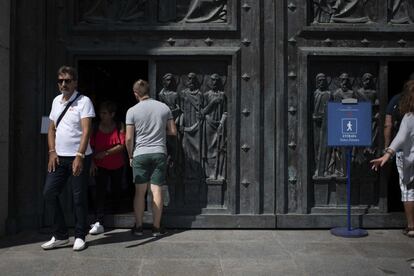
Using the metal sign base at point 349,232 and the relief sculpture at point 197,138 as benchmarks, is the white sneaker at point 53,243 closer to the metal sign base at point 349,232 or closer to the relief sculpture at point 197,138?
the relief sculpture at point 197,138

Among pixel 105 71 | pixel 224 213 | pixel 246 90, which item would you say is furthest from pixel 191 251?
pixel 105 71

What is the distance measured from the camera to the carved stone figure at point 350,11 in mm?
7395

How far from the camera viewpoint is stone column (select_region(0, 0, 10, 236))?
22.4ft

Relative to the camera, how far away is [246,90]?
730 cm

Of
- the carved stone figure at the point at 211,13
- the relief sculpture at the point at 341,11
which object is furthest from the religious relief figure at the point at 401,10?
the carved stone figure at the point at 211,13

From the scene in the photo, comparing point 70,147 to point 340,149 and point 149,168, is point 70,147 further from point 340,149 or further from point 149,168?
point 340,149

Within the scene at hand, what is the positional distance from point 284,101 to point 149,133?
1869 mm

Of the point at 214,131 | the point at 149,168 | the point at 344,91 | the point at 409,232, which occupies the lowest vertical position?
the point at 409,232

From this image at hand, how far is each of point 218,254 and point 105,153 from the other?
2122mm

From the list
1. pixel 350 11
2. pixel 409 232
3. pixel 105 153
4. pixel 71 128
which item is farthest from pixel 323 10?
pixel 71 128

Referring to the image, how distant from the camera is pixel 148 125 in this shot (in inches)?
265

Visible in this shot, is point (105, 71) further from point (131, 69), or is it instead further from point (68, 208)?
point (68, 208)

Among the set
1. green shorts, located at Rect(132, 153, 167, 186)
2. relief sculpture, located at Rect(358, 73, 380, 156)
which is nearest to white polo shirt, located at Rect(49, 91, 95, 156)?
green shorts, located at Rect(132, 153, 167, 186)

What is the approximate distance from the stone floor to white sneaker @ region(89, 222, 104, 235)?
3.0 inches
